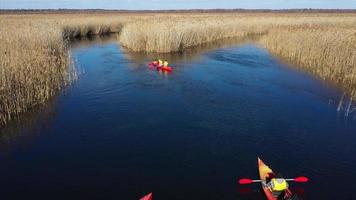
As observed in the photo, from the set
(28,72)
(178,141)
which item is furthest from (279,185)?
(28,72)

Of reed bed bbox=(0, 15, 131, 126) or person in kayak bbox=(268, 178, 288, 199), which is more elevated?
reed bed bbox=(0, 15, 131, 126)

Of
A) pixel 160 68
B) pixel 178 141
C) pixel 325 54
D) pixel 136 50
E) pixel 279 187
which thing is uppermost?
pixel 325 54

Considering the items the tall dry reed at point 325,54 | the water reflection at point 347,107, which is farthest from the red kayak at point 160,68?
the water reflection at point 347,107

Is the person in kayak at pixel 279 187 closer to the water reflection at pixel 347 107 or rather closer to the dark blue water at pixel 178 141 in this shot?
the dark blue water at pixel 178 141

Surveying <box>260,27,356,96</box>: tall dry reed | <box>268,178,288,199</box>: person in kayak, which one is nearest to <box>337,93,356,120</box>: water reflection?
<box>260,27,356,96</box>: tall dry reed

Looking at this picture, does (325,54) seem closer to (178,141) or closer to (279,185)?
(178,141)

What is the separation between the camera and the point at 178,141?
28.5ft

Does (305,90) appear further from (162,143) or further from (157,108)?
(162,143)

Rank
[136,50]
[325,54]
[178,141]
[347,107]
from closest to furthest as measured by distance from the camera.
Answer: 1. [178,141]
2. [347,107]
3. [325,54]
4. [136,50]

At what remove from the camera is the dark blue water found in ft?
22.0

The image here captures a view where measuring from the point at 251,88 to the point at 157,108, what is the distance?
437 cm

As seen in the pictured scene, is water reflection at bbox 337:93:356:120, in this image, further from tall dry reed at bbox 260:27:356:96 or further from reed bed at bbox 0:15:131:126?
reed bed at bbox 0:15:131:126

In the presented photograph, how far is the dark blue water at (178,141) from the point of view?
6703 mm

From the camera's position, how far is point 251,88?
13.8m
